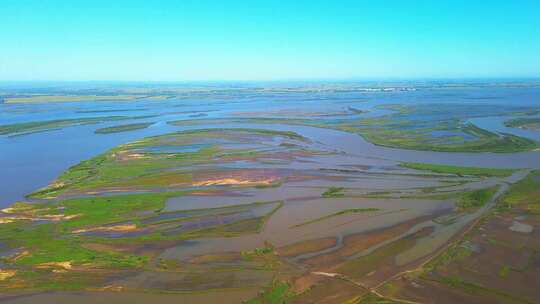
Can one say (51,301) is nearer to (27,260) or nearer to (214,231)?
(27,260)

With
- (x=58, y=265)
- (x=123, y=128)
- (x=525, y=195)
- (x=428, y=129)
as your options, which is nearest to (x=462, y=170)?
(x=525, y=195)

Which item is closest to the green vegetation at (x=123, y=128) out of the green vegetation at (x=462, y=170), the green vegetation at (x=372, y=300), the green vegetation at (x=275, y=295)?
the green vegetation at (x=462, y=170)

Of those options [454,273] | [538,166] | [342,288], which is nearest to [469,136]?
[538,166]

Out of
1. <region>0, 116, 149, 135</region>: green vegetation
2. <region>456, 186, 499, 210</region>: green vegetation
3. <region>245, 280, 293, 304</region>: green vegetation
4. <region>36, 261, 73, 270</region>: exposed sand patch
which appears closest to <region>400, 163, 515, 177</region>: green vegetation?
<region>456, 186, 499, 210</region>: green vegetation

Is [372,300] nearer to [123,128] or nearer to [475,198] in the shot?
[475,198]

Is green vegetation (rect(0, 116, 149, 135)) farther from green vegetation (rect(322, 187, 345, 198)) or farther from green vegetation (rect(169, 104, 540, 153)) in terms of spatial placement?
green vegetation (rect(322, 187, 345, 198))

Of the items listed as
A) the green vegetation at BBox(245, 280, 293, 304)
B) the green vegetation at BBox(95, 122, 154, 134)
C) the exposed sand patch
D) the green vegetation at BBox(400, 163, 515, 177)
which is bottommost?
the green vegetation at BBox(245, 280, 293, 304)

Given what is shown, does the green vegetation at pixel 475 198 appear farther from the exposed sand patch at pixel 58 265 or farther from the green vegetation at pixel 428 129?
the exposed sand patch at pixel 58 265
